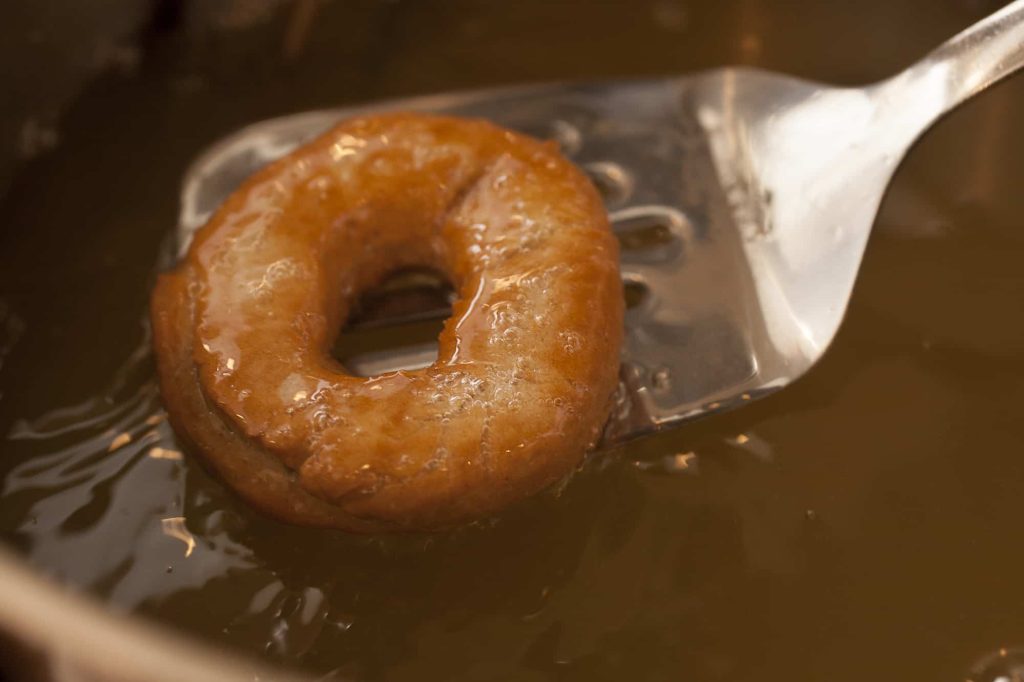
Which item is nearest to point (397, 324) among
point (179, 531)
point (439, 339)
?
point (439, 339)

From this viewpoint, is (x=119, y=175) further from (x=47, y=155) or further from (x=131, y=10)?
(x=131, y=10)

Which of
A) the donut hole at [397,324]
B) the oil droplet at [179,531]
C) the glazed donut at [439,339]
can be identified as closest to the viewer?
the glazed donut at [439,339]

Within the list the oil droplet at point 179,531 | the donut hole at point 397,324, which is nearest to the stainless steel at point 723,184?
the donut hole at point 397,324

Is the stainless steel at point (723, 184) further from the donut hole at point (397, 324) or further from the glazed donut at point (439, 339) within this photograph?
the glazed donut at point (439, 339)

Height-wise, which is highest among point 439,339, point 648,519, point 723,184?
point 723,184

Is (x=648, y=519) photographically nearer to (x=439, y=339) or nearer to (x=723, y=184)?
(x=439, y=339)

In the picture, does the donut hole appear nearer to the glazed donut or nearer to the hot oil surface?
the glazed donut
